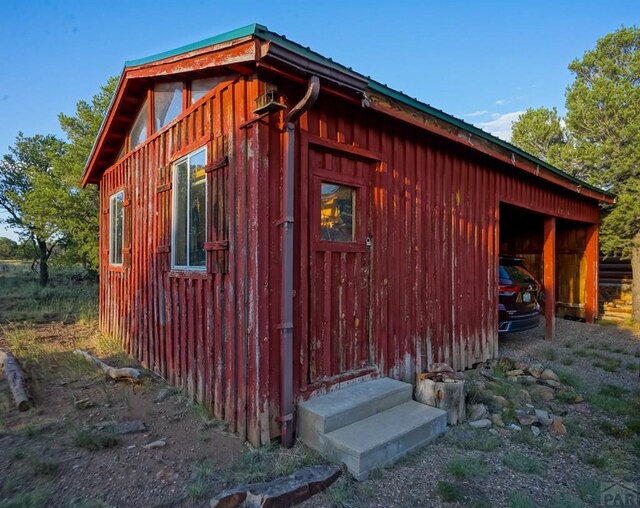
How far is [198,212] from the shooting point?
4402 millimetres

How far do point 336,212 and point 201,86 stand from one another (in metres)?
2.24

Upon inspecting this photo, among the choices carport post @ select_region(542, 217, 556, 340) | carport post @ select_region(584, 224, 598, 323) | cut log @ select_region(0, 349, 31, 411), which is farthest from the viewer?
carport post @ select_region(584, 224, 598, 323)

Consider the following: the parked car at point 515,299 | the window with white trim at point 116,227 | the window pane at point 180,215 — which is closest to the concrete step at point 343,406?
the window pane at point 180,215

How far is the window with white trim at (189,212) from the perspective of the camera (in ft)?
14.2

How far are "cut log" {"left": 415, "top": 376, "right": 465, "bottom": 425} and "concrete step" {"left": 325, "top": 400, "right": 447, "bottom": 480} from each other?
Result: 0.62 feet

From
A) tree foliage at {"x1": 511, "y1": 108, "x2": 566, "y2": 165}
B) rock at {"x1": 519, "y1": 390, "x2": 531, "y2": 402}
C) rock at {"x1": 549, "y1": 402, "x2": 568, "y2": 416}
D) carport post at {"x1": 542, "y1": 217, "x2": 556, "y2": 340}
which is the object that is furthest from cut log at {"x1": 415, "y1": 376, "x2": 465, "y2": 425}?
tree foliage at {"x1": 511, "y1": 108, "x2": 566, "y2": 165}

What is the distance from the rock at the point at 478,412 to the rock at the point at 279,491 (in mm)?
1958

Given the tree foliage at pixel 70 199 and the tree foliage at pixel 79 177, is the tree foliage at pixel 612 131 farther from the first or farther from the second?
the tree foliage at pixel 70 199

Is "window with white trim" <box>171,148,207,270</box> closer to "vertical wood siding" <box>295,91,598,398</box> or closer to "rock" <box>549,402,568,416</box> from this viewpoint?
"vertical wood siding" <box>295,91,598,398</box>

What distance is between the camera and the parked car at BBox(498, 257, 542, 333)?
23.0 feet

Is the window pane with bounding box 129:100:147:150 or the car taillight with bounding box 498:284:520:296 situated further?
the car taillight with bounding box 498:284:520:296

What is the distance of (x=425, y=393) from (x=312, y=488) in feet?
6.17

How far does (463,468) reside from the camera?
3066mm

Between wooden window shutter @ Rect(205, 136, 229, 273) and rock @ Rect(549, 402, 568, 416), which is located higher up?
wooden window shutter @ Rect(205, 136, 229, 273)
